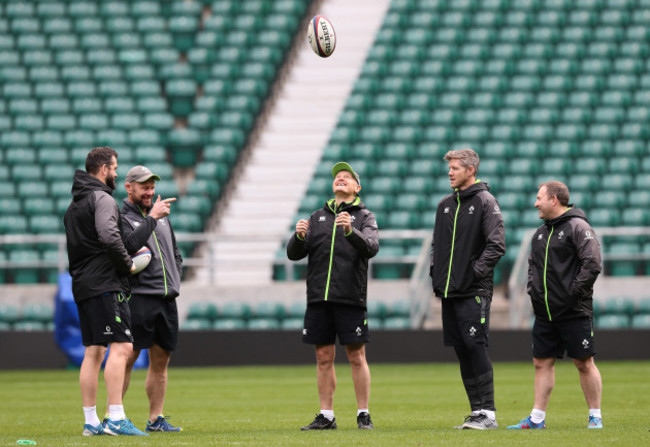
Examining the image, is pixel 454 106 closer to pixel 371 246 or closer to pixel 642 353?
pixel 642 353

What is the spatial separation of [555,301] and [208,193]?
1325 centimetres

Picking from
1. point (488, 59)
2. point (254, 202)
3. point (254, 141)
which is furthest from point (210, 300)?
point (488, 59)

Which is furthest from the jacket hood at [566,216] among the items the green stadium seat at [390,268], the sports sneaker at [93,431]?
the green stadium seat at [390,268]

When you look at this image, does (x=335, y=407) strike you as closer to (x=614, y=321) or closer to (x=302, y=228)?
(x=302, y=228)

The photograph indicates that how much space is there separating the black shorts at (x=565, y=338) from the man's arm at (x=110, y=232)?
300 centimetres

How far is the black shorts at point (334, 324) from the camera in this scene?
8.18 meters

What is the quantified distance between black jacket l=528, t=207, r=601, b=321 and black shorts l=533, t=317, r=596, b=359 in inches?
2.2

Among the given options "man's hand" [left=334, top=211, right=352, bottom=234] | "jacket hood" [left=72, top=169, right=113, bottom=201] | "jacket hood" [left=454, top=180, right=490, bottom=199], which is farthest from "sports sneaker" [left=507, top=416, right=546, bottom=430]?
"jacket hood" [left=72, top=169, right=113, bottom=201]

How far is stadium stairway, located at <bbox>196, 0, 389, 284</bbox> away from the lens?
19547mm

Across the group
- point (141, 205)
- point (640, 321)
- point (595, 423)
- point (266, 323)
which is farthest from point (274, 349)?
point (595, 423)

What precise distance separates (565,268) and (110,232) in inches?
128

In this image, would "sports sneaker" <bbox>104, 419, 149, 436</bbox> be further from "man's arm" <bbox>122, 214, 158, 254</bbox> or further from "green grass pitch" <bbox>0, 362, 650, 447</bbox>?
"man's arm" <bbox>122, 214, 158, 254</bbox>

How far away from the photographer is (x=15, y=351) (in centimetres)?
1691

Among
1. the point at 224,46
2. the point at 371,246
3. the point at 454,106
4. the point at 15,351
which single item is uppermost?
the point at 224,46
